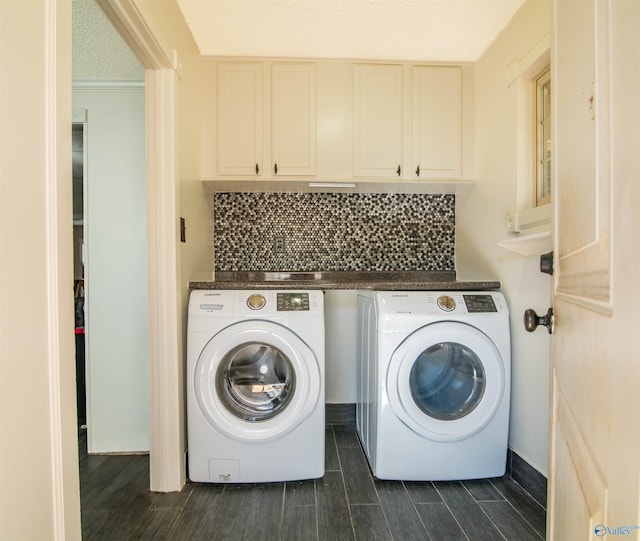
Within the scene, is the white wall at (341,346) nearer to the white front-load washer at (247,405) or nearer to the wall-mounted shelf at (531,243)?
the white front-load washer at (247,405)

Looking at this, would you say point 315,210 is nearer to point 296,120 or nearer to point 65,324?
point 296,120

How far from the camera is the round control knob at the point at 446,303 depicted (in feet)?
5.41

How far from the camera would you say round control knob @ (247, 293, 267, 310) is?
1.64m

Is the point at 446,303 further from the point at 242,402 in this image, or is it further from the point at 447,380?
the point at 242,402

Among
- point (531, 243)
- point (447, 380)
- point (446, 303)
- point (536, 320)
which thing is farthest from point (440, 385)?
point (536, 320)

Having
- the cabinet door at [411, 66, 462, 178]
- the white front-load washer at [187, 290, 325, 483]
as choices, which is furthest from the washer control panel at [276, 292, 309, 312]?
the cabinet door at [411, 66, 462, 178]

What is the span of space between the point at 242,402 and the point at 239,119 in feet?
5.33

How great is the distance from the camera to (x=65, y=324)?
2.69ft

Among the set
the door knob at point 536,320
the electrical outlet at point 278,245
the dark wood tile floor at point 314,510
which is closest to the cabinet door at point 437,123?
the electrical outlet at point 278,245

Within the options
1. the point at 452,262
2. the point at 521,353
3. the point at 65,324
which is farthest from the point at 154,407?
the point at 452,262

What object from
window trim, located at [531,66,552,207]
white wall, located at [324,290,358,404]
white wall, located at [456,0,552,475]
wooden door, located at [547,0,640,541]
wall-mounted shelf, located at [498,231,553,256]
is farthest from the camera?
white wall, located at [324,290,358,404]

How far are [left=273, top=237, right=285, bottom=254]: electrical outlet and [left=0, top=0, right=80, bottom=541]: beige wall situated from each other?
164 centimetres

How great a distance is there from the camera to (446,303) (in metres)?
1.66

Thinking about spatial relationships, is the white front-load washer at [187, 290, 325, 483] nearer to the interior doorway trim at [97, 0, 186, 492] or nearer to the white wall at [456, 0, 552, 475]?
the interior doorway trim at [97, 0, 186, 492]
